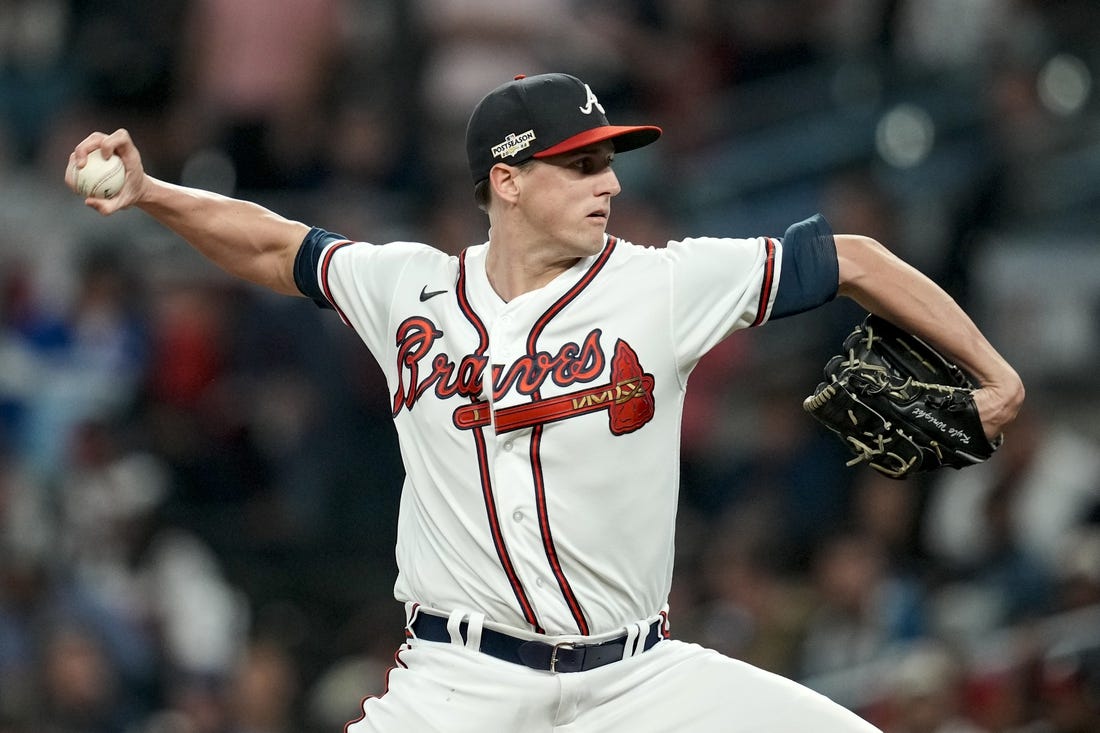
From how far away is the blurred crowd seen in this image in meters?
7.74

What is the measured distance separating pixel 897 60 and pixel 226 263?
5.87 metres

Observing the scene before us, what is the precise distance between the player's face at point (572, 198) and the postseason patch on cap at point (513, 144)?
0.19ft

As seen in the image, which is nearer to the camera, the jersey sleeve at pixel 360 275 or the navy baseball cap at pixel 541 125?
the navy baseball cap at pixel 541 125

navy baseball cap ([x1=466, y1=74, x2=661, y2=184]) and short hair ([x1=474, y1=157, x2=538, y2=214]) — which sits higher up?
Result: navy baseball cap ([x1=466, y1=74, x2=661, y2=184])

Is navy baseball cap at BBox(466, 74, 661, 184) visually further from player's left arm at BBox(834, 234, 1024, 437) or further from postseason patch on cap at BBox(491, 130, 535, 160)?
player's left arm at BBox(834, 234, 1024, 437)

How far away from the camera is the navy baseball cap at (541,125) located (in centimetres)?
437

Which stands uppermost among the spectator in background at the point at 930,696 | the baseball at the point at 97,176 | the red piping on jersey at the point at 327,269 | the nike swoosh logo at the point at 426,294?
the baseball at the point at 97,176

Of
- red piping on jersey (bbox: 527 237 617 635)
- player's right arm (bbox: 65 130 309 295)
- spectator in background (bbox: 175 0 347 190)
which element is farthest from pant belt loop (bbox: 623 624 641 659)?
spectator in background (bbox: 175 0 347 190)

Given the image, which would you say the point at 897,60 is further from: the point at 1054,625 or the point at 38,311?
the point at 38,311

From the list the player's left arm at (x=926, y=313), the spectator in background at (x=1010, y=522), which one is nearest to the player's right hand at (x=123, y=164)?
the player's left arm at (x=926, y=313)

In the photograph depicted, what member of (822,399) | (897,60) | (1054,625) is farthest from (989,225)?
(822,399)

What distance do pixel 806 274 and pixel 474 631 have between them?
3.77ft

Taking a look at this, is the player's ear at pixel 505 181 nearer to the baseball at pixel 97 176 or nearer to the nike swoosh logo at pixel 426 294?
the nike swoosh logo at pixel 426 294

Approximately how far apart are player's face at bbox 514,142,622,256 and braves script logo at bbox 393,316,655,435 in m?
0.24
